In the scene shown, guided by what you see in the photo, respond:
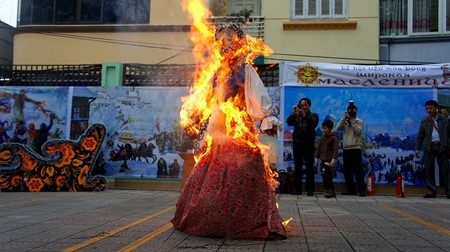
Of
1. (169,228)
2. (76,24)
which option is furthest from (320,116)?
(76,24)

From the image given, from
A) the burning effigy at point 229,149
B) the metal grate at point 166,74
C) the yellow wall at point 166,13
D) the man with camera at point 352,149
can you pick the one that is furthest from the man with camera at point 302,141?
the yellow wall at point 166,13

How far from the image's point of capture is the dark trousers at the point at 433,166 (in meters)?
9.69

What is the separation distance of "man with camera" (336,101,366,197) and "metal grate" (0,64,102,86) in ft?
20.0

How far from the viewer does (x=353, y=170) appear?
9914 mm

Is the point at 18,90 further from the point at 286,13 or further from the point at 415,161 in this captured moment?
the point at 415,161

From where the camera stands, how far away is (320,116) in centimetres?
1045

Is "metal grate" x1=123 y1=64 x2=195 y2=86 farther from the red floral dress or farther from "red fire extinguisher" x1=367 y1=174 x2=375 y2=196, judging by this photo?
the red floral dress

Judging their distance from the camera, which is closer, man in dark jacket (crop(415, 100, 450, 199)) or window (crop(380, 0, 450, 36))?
man in dark jacket (crop(415, 100, 450, 199))

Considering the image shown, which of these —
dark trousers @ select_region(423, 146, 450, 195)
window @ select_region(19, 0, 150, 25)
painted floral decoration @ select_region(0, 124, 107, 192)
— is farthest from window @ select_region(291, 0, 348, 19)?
painted floral decoration @ select_region(0, 124, 107, 192)

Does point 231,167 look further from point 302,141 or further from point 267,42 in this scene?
point 267,42

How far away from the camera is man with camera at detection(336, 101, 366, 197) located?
9.83 m

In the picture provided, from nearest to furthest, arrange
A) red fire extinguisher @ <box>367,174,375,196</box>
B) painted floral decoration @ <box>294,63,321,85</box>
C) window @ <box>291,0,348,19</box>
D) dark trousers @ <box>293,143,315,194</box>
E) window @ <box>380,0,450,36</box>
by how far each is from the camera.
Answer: dark trousers @ <box>293,143,315,194</box> → red fire extinguisher @ <box>367,174,375,196</box> → painted floral decoration @ <box>294,63,321,85</box> → window @ <box>380,0,450,36</box> → window @ <box>291,0,348,19</box>

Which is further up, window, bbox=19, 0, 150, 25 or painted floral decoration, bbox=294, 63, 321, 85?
window, bbox=19, 0, 150, 25

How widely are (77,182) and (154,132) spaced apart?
2036 mm
